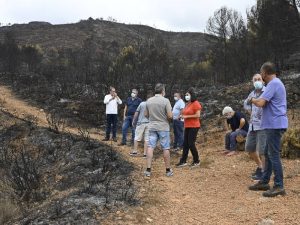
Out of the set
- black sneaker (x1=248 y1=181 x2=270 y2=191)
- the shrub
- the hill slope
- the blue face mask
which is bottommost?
black sneaker (x1=248 y1=181 x2=270 y2=191)

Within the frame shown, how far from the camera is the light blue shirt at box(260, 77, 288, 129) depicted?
629 centimetres

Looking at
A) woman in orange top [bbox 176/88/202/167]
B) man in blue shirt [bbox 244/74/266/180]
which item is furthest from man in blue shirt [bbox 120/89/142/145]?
man in blue shirt [bbox 244/74/266/180]

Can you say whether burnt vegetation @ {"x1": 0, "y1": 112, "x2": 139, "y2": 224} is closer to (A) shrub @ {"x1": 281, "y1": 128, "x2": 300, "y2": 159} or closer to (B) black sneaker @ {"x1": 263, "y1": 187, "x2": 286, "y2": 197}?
(B) black sneaker @ {"x1": 263, "y1": 187, "x2": 286, "y2": 197}

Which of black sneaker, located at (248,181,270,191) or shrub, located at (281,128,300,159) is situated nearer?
black sneaker, located at (248,181,270,191)

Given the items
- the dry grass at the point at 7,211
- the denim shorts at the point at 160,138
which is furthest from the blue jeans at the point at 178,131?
the dry grass at the point at 7,211

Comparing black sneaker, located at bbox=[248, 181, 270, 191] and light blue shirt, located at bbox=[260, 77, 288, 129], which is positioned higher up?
light blue shirt, located at bbox=[260, 77, 288, 129]

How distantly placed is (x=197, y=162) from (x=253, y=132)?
2.12 metres

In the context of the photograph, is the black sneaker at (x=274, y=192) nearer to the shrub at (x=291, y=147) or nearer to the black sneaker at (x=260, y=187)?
the black sneaker at (x=260, y=187)

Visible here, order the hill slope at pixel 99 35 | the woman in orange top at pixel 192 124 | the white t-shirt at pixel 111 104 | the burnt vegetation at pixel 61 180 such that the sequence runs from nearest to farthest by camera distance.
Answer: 1. the burnt vegetation at pixel 61 180
2. the woman in orange top at pixel 192 124
3. the white t-shirt at pixel 111 104
4. the hill slope at pixel 99 35

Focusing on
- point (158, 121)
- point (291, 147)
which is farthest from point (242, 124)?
point (158, 121)

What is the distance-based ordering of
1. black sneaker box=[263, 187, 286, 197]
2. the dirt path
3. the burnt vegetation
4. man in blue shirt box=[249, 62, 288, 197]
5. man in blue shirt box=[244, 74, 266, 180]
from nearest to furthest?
the dirt path
the burnt vegetation
man in blue shirt box=[249, 62, 288, 197]
black sneaker box=[263, 187, 286, 197]
man in blue shirt box=[244, 74, 266, 180]

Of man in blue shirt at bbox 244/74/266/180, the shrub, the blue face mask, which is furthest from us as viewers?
the shrub

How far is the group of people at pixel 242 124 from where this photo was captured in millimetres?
6324

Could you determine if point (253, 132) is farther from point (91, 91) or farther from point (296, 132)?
point (91, 91)
